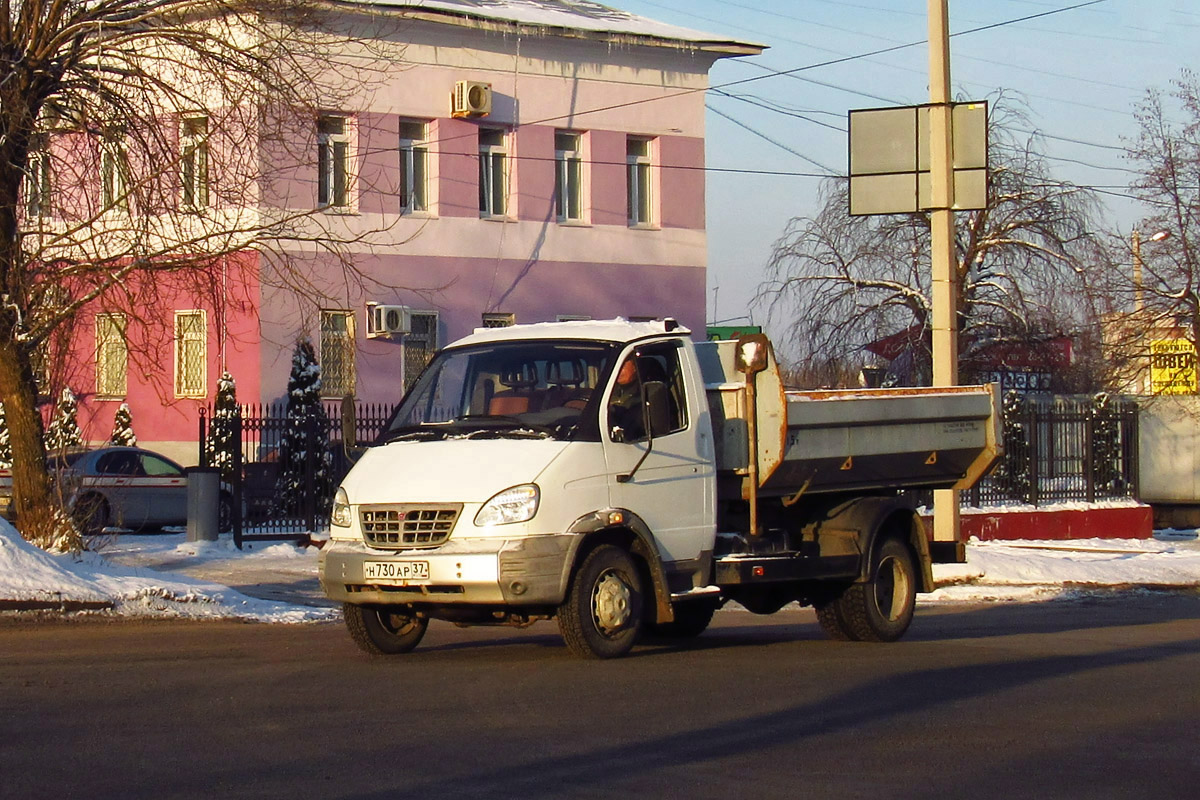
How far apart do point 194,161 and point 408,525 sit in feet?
23.1

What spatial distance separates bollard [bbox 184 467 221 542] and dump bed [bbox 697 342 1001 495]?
38.1 ft

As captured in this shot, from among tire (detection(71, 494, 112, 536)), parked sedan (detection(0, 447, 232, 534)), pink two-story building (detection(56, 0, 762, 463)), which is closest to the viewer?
tire (detection(71, 494, 112, 536))

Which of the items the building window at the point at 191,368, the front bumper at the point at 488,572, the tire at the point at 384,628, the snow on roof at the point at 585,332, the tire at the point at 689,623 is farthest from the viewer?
the building window at the point at 191,368

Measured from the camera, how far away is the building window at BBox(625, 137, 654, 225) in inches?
1433

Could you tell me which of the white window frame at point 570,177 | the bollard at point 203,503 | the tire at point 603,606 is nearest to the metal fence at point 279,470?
the bollard at point 203,503

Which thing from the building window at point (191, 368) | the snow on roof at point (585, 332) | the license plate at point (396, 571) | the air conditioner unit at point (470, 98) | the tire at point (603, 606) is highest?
the air conditioner unit at point (470, 98)

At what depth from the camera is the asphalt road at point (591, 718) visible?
22.7ft

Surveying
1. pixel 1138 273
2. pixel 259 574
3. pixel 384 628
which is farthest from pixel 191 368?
pixel 384 628

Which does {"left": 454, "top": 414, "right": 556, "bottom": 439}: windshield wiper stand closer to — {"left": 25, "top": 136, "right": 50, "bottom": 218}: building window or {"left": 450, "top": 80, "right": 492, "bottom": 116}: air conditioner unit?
{"left": 25, "top": 136, "right": 50, "bottom": 218}: building window

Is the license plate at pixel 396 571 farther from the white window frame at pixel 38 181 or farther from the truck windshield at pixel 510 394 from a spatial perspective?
the white window frame at pixel 38 181

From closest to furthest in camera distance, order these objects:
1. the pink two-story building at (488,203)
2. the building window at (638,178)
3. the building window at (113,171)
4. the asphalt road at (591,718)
→ the asphalt road at (591,718), the building window at (113,171), the pink two-story building at (488,203), the building window at (638,178)

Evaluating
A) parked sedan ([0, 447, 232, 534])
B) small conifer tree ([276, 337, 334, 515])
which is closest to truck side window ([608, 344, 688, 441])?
small conifer tree ([276, 337, 334, 515])

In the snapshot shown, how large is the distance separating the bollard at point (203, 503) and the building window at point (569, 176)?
48.8ft

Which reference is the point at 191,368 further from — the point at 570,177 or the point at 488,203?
the point at 570,177
